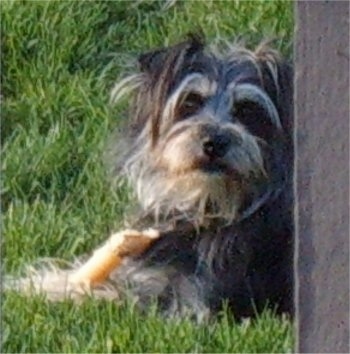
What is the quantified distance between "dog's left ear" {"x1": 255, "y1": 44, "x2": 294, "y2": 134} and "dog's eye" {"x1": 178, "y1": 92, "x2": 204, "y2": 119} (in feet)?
0.47

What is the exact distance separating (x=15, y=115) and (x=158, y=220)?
0.38 metres

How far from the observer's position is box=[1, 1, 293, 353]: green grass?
4.14 metres

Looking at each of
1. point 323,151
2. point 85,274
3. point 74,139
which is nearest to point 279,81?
point 323,151

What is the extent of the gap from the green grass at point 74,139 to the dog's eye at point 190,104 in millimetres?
137

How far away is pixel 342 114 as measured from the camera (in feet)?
12.8

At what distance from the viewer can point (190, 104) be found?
4.15 meters

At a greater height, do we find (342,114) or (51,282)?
(342,114)

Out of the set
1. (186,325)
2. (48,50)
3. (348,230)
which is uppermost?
(48,50)

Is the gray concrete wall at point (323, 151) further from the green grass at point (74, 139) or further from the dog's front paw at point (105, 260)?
the dog's front paw at point (105, 260)

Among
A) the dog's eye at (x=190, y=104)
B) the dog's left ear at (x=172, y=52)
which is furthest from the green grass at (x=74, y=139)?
the dog's eye at (x=190, y=104)

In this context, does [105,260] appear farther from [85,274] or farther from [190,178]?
[190,178]

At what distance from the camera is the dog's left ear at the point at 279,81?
13.6ft

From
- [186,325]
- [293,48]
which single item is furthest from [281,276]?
[293,48]

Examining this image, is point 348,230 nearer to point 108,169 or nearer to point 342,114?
point 342,114
